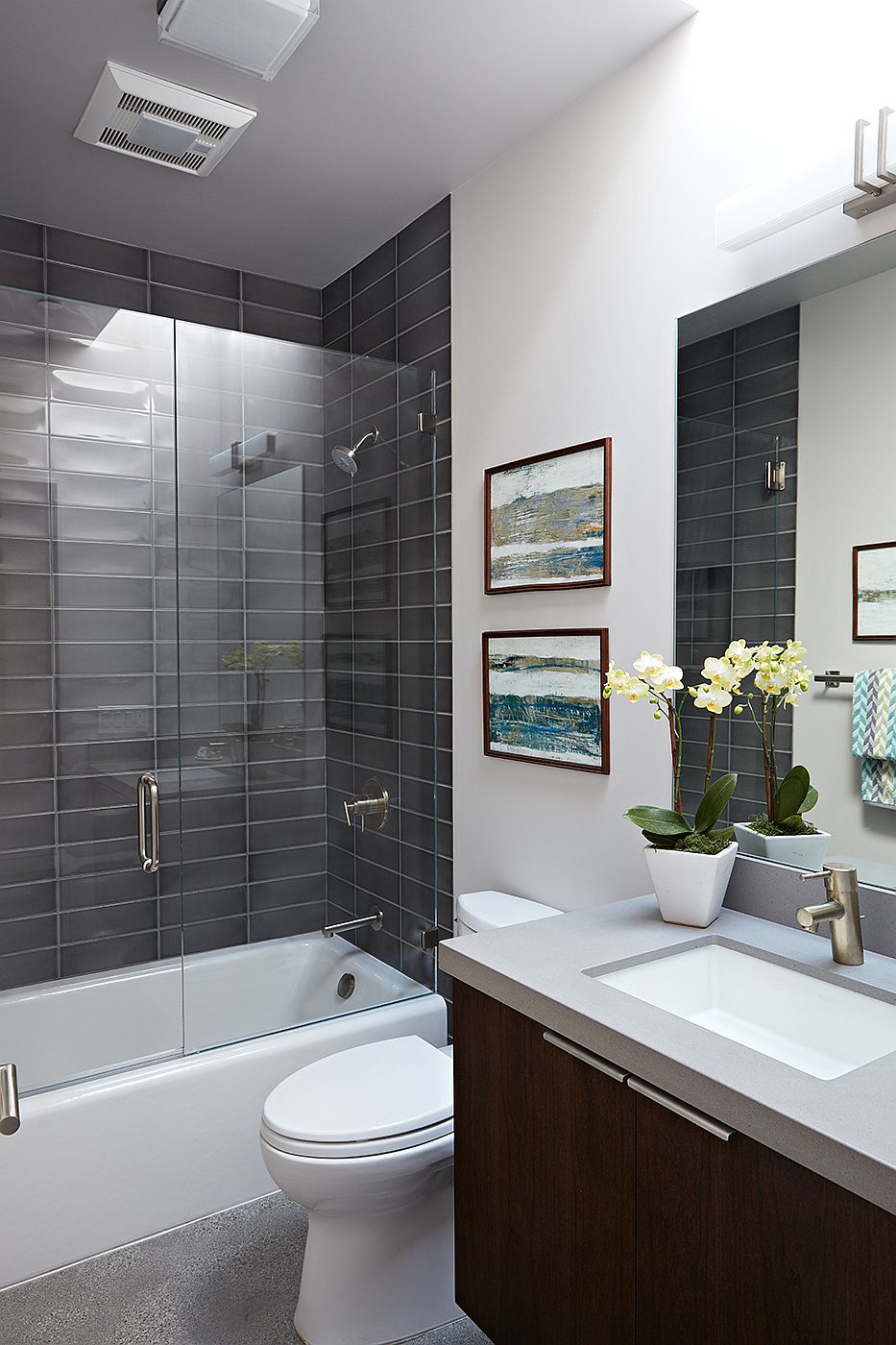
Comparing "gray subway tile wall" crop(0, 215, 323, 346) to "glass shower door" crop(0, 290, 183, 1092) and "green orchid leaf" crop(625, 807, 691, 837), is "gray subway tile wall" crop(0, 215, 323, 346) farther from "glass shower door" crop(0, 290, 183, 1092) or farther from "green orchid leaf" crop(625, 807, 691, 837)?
"green orchid leaf" crop(625, 807, 691, 837)

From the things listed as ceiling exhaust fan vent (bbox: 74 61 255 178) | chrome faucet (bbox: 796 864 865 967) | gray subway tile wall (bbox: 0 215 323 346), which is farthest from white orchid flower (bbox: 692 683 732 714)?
gray subway tile wall (bbox: 0 215 323 346)

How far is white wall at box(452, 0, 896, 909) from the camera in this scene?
167 cm

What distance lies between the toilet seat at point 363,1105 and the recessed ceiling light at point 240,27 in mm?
2117

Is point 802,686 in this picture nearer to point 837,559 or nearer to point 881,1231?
point 837,559

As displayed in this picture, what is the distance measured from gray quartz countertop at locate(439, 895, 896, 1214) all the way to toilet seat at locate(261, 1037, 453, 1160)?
419 millimetres

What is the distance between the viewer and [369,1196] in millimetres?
1721

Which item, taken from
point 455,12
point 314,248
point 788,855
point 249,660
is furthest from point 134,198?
point 788,855

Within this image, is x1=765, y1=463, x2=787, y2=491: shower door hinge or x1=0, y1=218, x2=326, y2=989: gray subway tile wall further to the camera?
x1=0, y1=218, x2=326, y2=989: gray subway tile wall

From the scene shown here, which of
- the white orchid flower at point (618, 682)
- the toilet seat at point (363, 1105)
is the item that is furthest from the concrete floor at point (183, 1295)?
the white orchid flower at point (618, 682)

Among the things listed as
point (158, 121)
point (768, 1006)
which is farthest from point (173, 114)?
point (768, 1006)

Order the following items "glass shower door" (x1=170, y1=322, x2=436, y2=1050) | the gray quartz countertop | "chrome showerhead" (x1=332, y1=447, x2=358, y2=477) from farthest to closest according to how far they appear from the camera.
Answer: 1. "chrome showerhead" (x1=332, y1=447, x2=358, y2=477)
2. "glass shower door" (x1=170, y1=322, x2=436, y2=1050)
3. the gray quartz countertop

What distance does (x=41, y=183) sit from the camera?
2.53 metres

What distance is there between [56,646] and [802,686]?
1.77 meters

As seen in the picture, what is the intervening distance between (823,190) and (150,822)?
6.61ft
